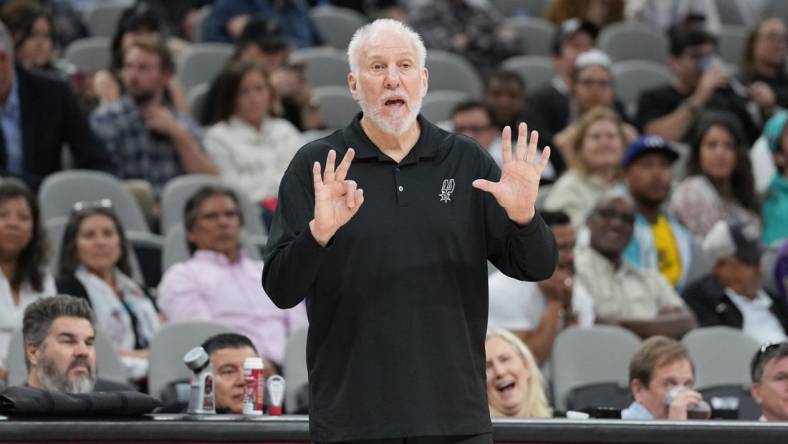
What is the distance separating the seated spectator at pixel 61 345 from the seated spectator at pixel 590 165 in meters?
3.53

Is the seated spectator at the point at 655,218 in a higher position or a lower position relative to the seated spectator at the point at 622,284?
higher

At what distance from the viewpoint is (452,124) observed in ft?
30.2

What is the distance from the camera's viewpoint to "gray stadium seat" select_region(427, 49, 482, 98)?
10773mm

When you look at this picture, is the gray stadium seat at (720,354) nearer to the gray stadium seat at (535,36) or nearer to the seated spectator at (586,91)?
the seated spectator at (586,91)

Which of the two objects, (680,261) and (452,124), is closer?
(680,261)

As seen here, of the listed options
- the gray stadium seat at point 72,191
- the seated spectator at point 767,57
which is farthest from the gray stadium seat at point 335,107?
the seated spectator at point 767,57

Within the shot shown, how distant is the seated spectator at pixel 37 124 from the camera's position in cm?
818

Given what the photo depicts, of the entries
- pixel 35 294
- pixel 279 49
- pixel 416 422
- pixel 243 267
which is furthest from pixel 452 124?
pixel 416 422

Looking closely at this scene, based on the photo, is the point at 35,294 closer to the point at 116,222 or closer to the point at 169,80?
the point at 116,222

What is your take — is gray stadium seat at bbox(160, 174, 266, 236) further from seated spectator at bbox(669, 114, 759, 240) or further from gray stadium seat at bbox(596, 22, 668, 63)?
gray stadium seat at bbox(596, 22, 668, 63)

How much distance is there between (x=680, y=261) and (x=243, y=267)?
234 centimetres

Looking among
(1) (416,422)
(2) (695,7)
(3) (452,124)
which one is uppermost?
(2) (695,7)

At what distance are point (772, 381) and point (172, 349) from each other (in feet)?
7.61

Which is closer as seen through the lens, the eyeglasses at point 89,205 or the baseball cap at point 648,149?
the eyeglasses at point 89,205
